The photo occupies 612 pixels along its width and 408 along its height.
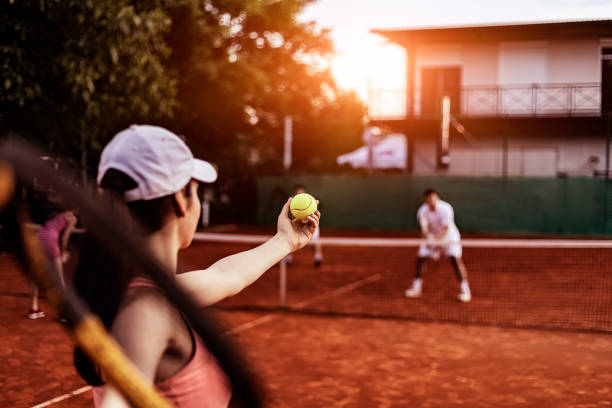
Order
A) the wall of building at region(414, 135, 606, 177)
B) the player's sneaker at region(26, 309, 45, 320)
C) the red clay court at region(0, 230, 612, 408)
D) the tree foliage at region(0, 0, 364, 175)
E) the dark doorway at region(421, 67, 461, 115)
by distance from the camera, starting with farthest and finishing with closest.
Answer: the dark doorway at region(421, 67, 461, 115)
the wall of building at region(414, 135, 606, 177)
the tree foliage at region(0, 0, 364, 175)
the red clay court at region(0, 230, 612, 408)
the player's sneaker at region(26, 309, 45, 320)

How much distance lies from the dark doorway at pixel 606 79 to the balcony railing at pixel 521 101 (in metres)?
0.16

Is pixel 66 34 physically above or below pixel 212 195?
above

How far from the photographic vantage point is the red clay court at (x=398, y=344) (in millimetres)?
6223

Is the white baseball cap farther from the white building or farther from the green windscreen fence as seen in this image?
the white building

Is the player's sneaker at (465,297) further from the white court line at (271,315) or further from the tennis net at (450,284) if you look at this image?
the white court line at (271,315)

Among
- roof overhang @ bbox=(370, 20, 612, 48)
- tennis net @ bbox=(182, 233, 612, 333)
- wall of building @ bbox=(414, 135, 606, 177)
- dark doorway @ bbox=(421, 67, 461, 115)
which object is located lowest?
tennis net @ bbox=(182, 233, 612, 333)

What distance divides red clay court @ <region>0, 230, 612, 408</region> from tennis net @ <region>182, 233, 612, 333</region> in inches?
1.8

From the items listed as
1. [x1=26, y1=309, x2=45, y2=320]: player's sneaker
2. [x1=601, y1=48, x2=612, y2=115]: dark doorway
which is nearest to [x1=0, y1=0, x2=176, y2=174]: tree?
[x1=26, y1=309, x2=45, y2=320]: player's sneaker

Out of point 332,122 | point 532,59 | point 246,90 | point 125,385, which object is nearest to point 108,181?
point 125,385

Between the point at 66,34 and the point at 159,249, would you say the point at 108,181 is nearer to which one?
the point at 159,249

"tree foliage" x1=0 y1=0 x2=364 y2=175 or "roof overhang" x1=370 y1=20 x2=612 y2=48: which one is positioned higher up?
"roof overhang" x1=370 y1=20 x2=612 y2=48

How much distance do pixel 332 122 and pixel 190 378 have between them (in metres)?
37.3

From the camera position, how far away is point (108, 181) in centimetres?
162

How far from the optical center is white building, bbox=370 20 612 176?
25859 millimetres
